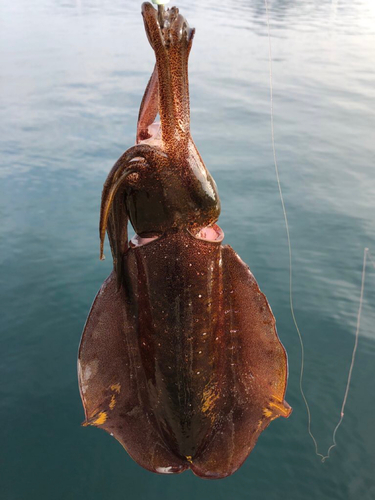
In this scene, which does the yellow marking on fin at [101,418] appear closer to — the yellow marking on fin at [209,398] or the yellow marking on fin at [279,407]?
the yellow marking on fin at [209,398]

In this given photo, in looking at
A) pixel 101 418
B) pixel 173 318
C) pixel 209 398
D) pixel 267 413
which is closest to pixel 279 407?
pixel 267 413

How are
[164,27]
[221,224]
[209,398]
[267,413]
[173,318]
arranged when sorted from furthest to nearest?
[221,224], [267,413], [209,398], [173,318], [164,27]

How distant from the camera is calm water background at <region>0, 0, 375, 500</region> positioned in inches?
196

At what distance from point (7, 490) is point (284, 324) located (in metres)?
3.15

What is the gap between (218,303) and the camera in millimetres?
2709

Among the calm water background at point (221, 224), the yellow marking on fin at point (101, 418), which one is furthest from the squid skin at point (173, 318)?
the calm water background at point (221, 224)

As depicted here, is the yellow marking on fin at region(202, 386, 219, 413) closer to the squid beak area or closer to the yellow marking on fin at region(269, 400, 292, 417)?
the yellow marking on fin at region(269, 400, 292, 417)

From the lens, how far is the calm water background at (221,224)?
196 inches

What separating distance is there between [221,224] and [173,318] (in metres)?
5.41

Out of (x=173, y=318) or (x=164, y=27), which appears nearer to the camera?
(x=164, y=27)

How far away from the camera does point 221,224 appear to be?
794cm

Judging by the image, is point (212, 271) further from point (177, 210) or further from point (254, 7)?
point (254, 7)

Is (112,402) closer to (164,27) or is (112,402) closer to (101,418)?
(101,418)

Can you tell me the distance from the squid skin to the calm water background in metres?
2.12
